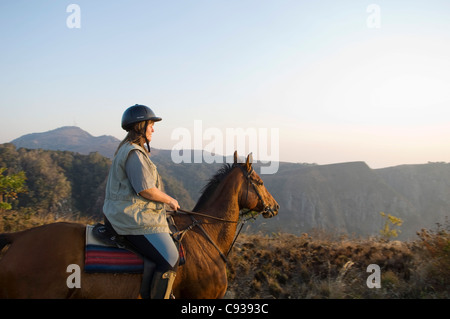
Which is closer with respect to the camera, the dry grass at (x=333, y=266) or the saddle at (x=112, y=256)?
the saddle at (x=112, y=256)

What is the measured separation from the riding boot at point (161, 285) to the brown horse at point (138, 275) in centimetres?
21

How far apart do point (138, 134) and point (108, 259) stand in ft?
5.01

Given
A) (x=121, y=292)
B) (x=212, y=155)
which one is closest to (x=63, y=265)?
(x=121, y=292)

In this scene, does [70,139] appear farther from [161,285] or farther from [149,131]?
[161,285]

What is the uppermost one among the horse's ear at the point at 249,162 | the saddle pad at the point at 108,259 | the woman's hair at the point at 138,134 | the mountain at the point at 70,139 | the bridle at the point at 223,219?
the mountain at the point at 70,139

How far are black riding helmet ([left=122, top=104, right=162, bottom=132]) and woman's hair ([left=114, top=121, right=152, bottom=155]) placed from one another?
6cm

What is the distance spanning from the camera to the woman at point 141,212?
→ 3285mm

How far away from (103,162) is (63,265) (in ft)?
152

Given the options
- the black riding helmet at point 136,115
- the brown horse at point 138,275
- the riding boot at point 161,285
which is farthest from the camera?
the black riding helmet at point 136,115

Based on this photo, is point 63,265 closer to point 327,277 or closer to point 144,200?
point 144,200

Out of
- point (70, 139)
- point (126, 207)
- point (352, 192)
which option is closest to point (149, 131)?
point (126, 207)

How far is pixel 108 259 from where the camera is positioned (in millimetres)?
3260

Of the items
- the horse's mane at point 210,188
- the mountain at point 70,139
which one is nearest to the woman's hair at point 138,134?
the horse's mane at point 210,188

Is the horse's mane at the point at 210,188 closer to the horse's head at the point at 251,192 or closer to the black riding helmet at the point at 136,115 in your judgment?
the horse's head at the point at 251,192
